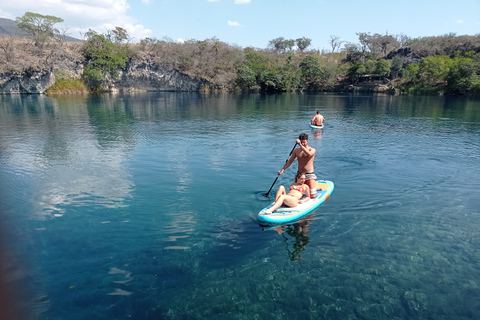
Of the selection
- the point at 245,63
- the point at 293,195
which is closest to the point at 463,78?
the point at 245,63

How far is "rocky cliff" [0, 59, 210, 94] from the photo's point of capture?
6831cm

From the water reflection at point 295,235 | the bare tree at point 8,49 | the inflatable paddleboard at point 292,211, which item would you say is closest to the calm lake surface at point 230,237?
the water reflection at point 295,235

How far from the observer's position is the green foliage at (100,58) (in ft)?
251

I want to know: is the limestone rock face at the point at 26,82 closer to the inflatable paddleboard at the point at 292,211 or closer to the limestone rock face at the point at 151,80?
the limestone rock face at the point at 151,80

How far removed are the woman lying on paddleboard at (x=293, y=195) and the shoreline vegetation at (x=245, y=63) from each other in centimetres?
7415

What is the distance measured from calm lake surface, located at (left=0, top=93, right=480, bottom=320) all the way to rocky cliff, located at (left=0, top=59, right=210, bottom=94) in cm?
6071

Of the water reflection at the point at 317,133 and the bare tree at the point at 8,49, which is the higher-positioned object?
the bare tree at the point at 8,49

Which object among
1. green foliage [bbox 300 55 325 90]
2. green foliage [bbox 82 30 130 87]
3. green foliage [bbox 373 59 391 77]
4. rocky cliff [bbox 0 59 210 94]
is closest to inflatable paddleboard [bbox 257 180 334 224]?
rocky cliff [bbox 0 59 210 94]

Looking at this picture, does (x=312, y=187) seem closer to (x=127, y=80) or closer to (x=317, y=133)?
(x=317, y=133)

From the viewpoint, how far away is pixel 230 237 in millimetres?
9266

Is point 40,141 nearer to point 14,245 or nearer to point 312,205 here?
point 14,245

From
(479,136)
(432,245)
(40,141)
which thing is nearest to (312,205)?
(432,245)

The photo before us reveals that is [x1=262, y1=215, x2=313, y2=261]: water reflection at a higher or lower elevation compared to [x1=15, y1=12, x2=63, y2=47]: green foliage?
lower

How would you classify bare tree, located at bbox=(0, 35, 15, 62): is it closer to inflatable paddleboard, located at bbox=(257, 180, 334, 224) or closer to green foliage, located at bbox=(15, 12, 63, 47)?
green foliage, located at bbox=(15, 12, 63, 47)
